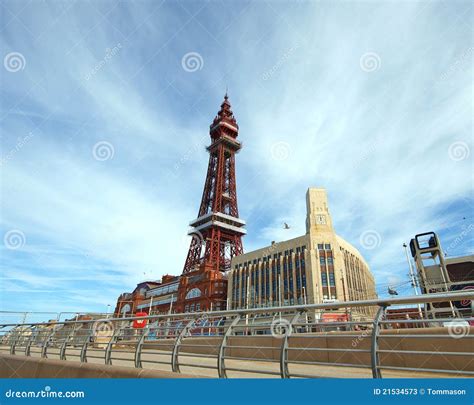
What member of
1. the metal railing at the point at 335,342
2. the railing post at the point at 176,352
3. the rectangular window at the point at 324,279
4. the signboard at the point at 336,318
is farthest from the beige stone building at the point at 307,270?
the railing post at the point at 176,352

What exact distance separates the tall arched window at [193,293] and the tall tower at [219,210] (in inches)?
192

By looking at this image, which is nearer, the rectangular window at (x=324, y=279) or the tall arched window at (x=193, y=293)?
the rectangular window at (x=324, y=279)

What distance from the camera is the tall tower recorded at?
74.4 m

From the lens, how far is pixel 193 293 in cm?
6325

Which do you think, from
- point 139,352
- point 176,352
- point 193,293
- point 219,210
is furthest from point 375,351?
point 219,210

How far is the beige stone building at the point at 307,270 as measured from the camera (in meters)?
47.5

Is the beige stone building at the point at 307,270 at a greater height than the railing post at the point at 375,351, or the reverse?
the beige stone building at the point at 307,270

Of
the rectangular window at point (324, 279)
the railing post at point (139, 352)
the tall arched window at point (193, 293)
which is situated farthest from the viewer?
the tall arched window at point (193, 293)

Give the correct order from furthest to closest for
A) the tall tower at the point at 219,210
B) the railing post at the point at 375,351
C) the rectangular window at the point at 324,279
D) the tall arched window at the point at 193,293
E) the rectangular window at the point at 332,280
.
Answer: the tall tower at the point at 219,210 → the tall arched window at the point at 193,293 → the rectangular window at the point at 324,279 → the rectangular window at the point at 332,280 → the railing post at the point at 375,351

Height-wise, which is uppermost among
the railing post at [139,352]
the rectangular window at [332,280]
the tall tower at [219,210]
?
the tall tower at [219,210]

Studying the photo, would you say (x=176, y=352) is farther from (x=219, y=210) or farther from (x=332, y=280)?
(x=219, y=210)

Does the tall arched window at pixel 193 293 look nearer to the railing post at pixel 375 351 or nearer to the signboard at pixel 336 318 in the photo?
the signboard at pixel 336 318

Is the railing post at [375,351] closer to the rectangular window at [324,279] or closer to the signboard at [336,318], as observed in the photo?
the signboard at [336,318]

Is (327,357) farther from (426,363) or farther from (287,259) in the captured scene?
(287,259)
